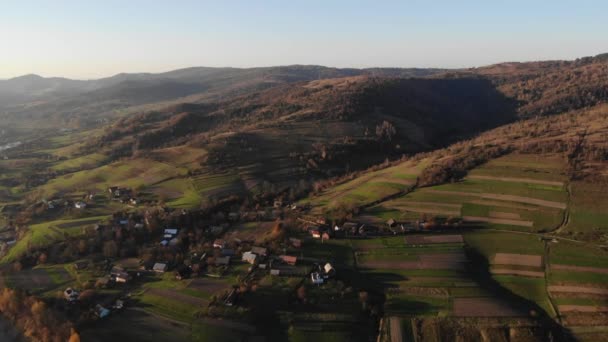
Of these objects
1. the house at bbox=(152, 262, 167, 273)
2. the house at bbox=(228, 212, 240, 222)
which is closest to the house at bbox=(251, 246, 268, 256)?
the house at bbox=(152, 262, 167, 273)

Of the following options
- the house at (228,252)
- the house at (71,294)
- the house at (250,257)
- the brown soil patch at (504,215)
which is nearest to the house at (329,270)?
the house at (250,257)

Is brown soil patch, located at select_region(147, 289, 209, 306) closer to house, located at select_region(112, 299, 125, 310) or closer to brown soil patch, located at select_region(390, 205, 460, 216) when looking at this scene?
house, located at select_region(112, 299, 125, 310)

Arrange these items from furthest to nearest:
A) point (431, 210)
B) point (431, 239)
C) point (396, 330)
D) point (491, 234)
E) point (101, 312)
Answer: point (431, 210), point (491, 234), point (431, 239), point (101, 312), point (396, 330)

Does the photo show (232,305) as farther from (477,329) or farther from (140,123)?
(140,123)

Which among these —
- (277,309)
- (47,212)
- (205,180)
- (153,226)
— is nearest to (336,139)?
(205,180)

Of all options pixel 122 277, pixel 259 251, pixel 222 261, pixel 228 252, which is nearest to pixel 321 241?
pixel 259 251

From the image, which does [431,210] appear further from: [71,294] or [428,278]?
[71,294]

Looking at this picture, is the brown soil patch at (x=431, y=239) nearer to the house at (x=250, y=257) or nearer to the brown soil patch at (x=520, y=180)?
the house at (x=250, y=257)
